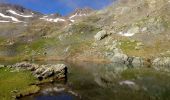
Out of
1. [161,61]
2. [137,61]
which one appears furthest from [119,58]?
[161,61]

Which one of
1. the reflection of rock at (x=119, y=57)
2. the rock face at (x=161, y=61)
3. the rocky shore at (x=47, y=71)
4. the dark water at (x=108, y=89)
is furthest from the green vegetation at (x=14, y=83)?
the reflection of rock at (x=119, y=57)

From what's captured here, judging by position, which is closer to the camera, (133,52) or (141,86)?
(141,86)

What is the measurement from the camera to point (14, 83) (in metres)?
85.3

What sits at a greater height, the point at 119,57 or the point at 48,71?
the point at 119,57

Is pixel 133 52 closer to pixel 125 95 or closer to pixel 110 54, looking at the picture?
pixel 110 54

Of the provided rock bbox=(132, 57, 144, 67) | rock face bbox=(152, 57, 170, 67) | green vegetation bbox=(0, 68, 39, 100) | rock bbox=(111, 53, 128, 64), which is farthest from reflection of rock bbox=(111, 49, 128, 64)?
green vegetation bbox=(0, 68, 39, 100)

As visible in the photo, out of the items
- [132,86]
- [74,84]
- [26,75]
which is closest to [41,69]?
[26,75]

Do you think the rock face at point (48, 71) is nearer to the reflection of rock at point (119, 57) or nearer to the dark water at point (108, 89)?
the dark water at point (108, 89)

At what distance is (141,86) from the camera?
91.9 m

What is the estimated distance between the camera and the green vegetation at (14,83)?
75.2 metres

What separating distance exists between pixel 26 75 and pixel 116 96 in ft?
107

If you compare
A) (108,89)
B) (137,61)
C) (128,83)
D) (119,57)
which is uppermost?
(119,57)

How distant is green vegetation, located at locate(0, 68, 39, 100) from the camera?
75169mm

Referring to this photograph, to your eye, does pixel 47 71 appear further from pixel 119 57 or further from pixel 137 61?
pixel 119 57
